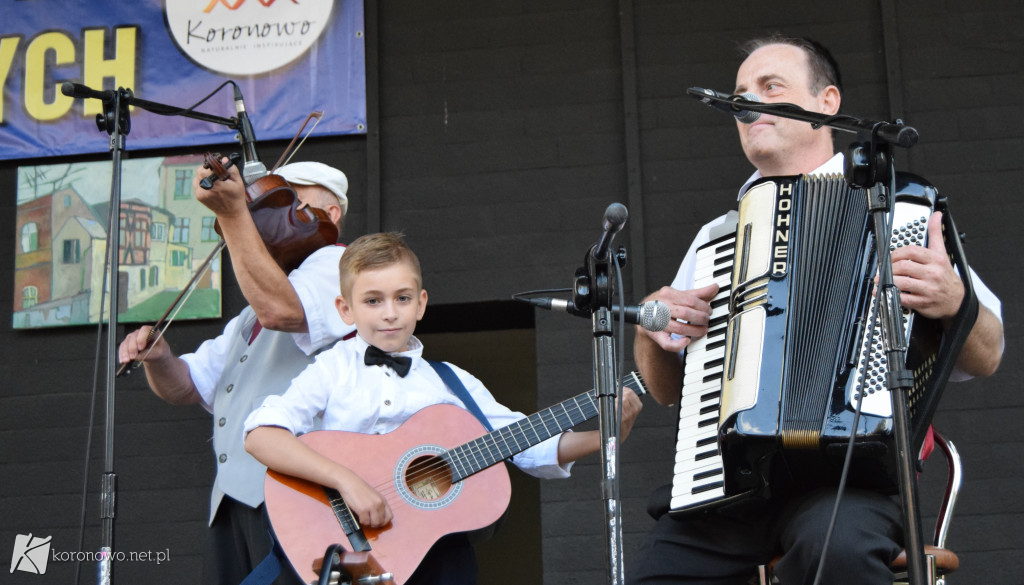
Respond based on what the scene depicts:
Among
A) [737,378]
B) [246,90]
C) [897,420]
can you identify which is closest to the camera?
[897,420]

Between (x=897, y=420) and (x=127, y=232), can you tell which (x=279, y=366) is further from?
(x=127, y=232)

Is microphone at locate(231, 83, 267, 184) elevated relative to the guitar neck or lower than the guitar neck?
elevated

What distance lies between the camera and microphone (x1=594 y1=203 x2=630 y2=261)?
84.5 inches

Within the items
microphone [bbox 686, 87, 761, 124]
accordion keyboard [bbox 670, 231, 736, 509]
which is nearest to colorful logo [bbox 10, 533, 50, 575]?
accordion keyboard [bbox 670, 231, 736, 509]

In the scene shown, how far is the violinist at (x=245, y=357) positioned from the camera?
2.88 m

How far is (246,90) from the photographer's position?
4.90 m

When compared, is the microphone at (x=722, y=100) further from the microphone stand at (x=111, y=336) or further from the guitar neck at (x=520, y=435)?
the microphone stand at (x=111, y=336)

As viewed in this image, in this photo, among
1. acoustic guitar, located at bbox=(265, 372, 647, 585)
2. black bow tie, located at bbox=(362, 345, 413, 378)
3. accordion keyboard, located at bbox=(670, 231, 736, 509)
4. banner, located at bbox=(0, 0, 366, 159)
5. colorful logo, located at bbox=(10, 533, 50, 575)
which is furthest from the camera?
banner, located at bbox=(0, 0, 366, 159)

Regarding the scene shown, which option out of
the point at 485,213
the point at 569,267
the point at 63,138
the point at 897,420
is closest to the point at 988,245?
the point at 569,267

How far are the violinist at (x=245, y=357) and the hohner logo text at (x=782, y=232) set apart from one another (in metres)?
1.14

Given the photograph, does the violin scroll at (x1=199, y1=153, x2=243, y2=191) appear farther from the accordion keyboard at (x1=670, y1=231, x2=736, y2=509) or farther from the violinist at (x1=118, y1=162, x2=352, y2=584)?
the accordion keyboard at (x1=670, y1=231, x2=736, y2=509)

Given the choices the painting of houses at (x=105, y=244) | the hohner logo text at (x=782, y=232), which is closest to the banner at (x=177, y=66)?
the painting of houses at (x=105, y=244)

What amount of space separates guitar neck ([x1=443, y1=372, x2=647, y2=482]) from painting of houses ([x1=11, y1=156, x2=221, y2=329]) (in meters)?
2.31

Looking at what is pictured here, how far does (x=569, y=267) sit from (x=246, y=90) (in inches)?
60.1
